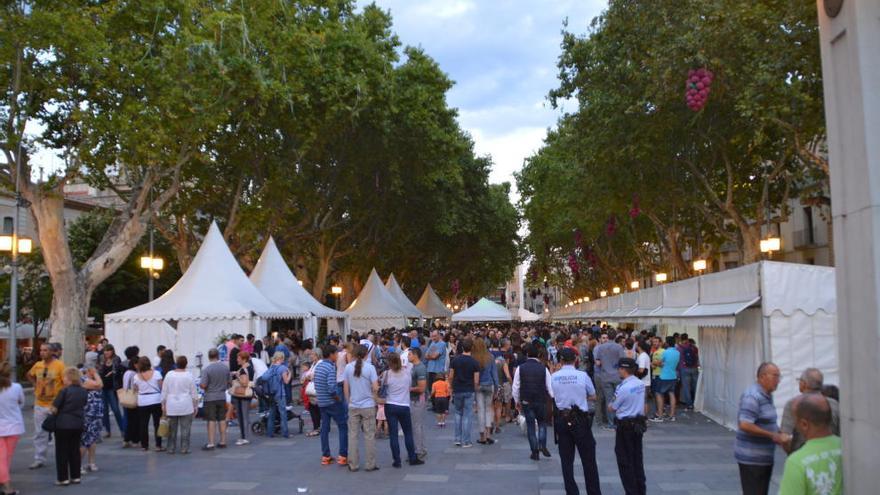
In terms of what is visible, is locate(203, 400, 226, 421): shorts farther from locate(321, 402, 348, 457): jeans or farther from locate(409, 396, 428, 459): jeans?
locate(409, 396, 428, 459): jeans

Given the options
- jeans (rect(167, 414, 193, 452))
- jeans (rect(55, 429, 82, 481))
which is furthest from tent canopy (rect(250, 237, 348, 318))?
jeans (rect(55, 429, 82, 481))

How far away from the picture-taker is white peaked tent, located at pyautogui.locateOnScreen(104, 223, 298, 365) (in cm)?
1945

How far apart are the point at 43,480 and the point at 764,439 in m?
8.78

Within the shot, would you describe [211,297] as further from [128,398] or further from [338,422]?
[338,422]

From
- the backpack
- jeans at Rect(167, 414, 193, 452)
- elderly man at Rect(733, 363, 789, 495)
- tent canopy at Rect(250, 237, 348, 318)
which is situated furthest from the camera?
tent canopy at Rect(250, 237, 348, 318)

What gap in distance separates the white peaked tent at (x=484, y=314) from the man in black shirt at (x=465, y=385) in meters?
21.2

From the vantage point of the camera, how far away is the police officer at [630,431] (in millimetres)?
7793

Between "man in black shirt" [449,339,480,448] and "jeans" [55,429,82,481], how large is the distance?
5.43 m

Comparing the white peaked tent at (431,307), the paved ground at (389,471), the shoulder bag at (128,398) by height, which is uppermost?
the white peaked tent at (431,307)

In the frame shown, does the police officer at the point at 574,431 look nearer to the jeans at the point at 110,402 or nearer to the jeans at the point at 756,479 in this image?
the jeans at the point at 756,479

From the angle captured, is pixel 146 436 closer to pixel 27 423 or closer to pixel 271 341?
pixel 27 423

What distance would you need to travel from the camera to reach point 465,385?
12461 millimetres

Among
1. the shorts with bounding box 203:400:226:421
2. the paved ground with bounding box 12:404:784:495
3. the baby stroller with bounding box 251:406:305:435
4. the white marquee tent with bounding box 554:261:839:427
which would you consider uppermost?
the white marquee tent with bounding box 554:261:839:427

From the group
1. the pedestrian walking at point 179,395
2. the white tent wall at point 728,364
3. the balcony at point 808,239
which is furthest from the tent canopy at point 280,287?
the balcony at point 808,239
